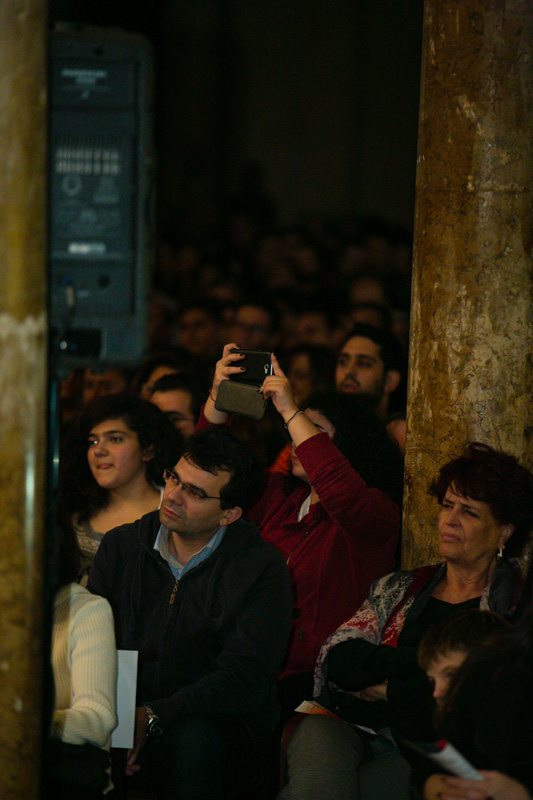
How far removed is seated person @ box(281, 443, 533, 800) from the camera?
9.02ft

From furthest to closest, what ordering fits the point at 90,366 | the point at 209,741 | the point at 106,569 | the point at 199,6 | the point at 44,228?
the point at 199,6
the point at 106,569
the point at 209,741
the point at 90,366
the point at 44,228

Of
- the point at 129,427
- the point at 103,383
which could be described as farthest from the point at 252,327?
the point at 129,427

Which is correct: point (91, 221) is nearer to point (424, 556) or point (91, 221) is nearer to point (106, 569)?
point (106, 569)

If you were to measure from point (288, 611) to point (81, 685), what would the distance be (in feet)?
2.39

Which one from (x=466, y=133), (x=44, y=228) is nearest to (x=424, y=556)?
(x=466, y=133)

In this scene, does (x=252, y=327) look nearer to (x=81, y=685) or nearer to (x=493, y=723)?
(x=81, y=685)

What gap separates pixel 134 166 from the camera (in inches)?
76.5

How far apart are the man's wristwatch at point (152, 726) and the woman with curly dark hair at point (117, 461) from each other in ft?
3.63

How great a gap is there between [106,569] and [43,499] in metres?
1.33

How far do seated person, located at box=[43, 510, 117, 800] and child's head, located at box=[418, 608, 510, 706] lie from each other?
0.74m

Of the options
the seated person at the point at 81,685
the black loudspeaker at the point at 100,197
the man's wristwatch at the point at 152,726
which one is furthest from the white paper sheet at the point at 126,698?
the black loudspeaker at the point at 100,197

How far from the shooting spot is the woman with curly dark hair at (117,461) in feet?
12.9

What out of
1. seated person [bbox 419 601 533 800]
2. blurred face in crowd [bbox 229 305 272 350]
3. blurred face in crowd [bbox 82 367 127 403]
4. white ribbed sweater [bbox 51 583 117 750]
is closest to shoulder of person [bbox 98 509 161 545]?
white ribbed sweater [bbox 51 583 117 750]

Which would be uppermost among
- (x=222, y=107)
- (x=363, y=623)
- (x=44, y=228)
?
Answer: (x=222, y=107)
